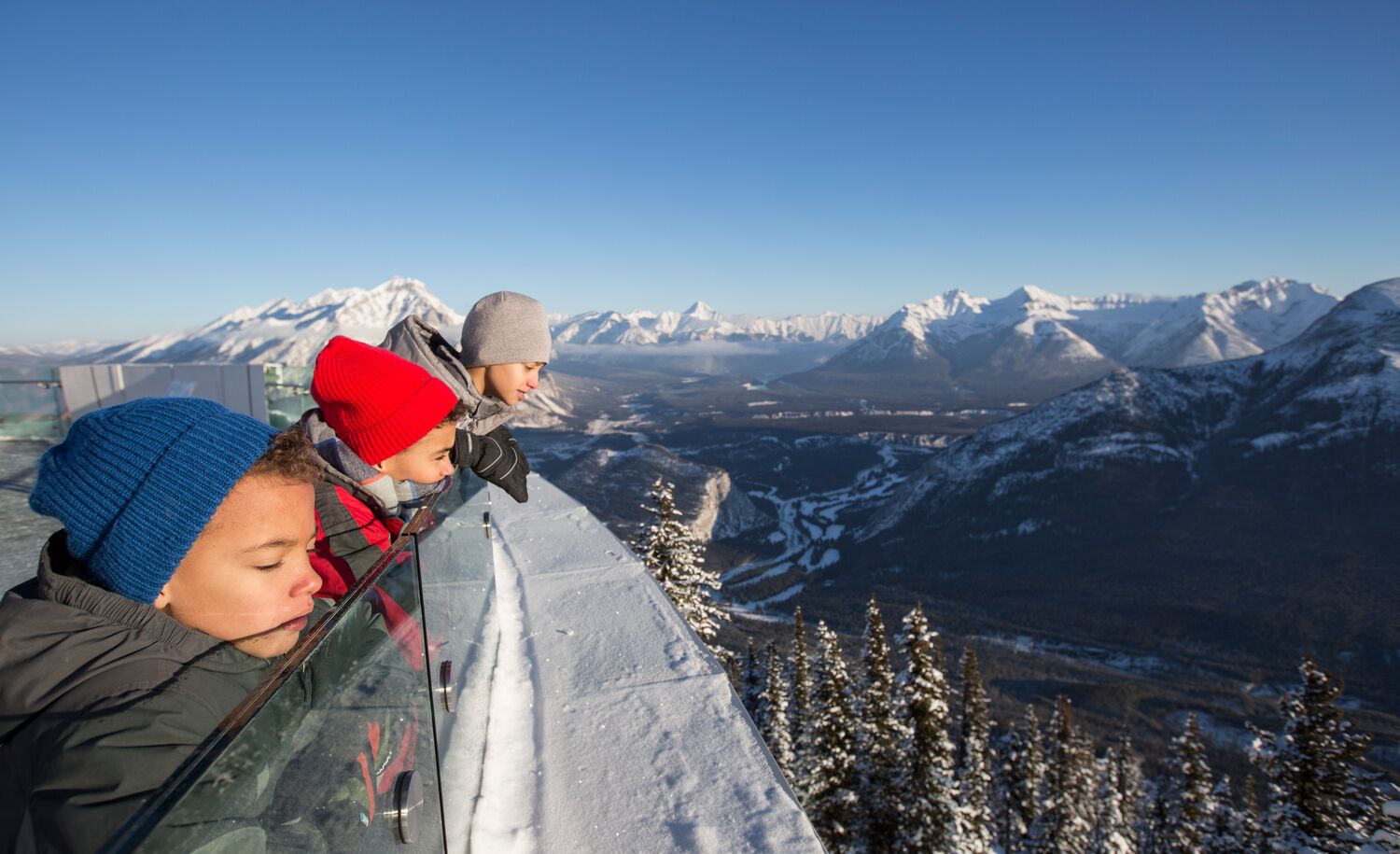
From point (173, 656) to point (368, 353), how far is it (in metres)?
2.04

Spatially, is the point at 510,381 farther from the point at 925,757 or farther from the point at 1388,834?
the point at 925,757

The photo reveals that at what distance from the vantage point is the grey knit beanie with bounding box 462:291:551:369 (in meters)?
4.48

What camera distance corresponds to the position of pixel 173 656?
1.38m

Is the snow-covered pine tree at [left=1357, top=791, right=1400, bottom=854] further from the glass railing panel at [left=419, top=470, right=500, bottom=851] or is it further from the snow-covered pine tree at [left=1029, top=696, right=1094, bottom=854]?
the snow-covered pine tree at [left=1029, top=696, right=1094, bottom=854]

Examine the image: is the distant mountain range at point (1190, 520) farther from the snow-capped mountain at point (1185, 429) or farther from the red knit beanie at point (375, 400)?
the red knit beanie at point (375, 400)

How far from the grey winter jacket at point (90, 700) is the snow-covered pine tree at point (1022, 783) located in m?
29.1

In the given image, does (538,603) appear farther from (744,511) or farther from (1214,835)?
(744,511)

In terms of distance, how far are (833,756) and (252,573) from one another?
18.3m

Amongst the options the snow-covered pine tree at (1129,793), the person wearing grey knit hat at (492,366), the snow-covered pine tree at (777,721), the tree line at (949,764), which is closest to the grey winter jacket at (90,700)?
the person wearing grey knit hat at (492,366)

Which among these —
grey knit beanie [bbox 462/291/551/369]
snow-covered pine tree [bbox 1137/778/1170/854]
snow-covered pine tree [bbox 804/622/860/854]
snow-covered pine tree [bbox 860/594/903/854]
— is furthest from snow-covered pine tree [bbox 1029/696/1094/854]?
grey knit beanie [bbox 462/291/551/369]

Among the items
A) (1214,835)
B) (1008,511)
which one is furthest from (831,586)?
(1214,835)

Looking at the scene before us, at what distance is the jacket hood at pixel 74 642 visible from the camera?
3.85 ft

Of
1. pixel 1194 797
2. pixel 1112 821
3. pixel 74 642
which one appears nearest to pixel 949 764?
pixel 1194 797

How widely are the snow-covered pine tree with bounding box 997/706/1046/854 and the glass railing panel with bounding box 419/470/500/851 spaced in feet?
89.6
